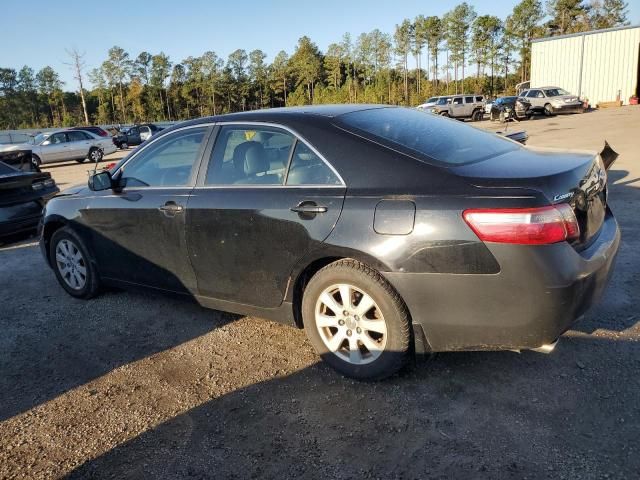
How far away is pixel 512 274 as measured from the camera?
8.54 ft

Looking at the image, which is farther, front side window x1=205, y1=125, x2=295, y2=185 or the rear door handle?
the rear door handle

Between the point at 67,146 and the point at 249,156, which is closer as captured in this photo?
the point at 249,156

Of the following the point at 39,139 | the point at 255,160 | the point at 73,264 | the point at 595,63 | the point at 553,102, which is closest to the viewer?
the point at 255,160

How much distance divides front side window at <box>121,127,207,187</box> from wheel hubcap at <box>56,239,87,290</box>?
1016 mm

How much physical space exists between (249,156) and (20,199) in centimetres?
541

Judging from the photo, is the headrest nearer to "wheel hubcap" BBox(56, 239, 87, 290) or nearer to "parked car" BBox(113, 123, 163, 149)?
"wheel hubcap" BBox(56, 239, 87, 290)

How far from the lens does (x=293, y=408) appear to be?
9.81 ft

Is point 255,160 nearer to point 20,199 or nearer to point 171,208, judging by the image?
point 171,208

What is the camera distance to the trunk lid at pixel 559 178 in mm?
2689

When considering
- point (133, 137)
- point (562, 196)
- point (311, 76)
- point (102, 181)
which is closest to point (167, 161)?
point (102, 181)

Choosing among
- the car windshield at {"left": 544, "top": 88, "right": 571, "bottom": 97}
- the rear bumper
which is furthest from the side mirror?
the car windshield at {"left": 544, "top": 88, "right": 571, "bottom": 97}

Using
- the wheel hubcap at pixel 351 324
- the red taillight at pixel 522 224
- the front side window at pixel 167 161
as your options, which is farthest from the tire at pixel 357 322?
the front side window at pixel 167 161

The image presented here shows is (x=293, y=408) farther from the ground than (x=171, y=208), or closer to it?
closer to it

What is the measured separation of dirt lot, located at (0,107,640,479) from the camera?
2.50 m
